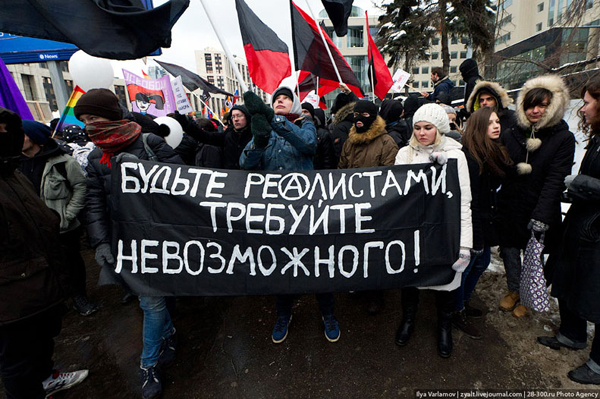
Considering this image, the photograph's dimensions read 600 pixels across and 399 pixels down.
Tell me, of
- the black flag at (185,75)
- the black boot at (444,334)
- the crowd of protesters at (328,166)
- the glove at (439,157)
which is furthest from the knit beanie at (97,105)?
the black flag at (185,75)

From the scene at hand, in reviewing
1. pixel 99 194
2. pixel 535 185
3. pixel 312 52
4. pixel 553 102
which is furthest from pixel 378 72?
pixel 99 194

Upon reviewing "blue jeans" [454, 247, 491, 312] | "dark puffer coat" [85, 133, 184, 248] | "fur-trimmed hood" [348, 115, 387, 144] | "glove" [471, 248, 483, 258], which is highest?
"fur-trimmed hood" [348, 115, 387, 144]

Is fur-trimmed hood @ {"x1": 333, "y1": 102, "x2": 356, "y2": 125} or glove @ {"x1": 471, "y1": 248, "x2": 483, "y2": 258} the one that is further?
fur-trimmed hood @ {"x1": 333, "y1": 102, "x2": 356, "y2": 125}

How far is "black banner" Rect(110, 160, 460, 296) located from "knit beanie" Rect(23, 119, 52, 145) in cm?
121

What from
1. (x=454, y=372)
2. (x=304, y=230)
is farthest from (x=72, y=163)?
(x=454, y=372)

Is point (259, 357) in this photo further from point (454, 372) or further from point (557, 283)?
point (557, 283)

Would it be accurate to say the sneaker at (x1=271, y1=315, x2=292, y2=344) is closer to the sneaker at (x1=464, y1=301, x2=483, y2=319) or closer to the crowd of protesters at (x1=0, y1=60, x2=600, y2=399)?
the crowd of protesters at (x1=0, y1=60, x2=600, y2=399)

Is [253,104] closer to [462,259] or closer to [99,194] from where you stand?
[99,194]

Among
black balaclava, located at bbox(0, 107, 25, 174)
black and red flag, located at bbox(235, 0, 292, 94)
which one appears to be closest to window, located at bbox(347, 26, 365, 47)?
black and red flag, located at bbox(235, 0, 292, 94)

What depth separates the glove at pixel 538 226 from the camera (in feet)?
8.32

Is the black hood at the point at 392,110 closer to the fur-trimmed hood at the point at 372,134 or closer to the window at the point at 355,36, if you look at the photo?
the fur-trimmed hood at the point at 372,134

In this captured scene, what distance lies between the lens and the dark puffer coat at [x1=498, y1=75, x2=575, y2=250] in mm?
2531

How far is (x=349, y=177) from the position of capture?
8.02ft

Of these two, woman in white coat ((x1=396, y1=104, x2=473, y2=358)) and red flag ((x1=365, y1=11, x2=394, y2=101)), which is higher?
red flag ((x1=365, y1=11, x2=394, y2=101))
